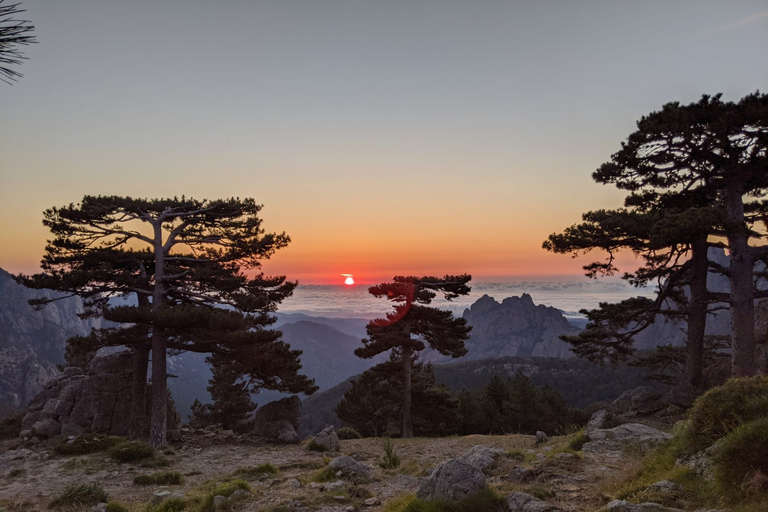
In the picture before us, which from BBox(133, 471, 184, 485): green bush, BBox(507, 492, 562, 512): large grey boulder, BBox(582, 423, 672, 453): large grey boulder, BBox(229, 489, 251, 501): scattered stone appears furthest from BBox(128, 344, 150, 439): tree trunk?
BBox(507, 492, 562, 512): large grey boulder

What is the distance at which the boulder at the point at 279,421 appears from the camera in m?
23.1

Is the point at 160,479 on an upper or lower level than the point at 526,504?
lower

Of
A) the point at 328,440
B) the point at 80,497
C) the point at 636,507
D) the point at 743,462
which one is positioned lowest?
the point at 328,440

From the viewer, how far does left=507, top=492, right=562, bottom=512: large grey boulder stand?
6.71 meters

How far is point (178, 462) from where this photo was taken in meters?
17.2

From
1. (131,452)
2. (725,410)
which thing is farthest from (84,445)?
(725,410)

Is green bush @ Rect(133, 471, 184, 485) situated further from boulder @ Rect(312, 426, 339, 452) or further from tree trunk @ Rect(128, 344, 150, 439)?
tree trunk @ Rect(128, 344, 150, 439)

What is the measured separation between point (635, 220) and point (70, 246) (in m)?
27.6

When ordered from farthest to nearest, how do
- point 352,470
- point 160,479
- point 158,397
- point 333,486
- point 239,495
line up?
1. point 158,397
2. point 160,479
3. point 352,470
4. point 333,486
5. point 239,495

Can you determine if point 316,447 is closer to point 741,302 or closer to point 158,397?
point 158,397

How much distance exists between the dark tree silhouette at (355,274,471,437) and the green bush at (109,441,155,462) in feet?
49.4

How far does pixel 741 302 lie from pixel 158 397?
87.1ft

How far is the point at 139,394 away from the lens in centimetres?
2398

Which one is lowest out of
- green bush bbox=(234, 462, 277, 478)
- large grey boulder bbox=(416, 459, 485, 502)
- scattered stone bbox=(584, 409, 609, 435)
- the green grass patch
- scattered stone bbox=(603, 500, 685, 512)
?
green bush bbox=(234, 462, 277, 478)
